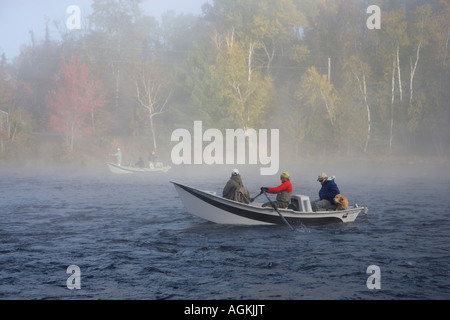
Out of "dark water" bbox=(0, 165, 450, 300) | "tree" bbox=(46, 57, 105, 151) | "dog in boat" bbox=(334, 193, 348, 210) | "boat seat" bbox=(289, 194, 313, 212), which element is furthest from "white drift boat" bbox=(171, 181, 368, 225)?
"tree" bbox=(46, 57, 105, 151)

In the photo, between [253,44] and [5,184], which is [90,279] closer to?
[5,184]

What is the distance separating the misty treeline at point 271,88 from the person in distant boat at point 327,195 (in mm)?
33046

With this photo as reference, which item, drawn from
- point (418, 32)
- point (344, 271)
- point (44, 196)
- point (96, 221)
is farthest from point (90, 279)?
point (418, 32)

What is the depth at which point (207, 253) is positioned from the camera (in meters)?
13.7

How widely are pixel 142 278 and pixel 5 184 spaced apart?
25016mm

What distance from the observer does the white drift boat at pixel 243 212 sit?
Result: 661 inches

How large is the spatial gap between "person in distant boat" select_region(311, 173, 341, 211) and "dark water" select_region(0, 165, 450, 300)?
0.77 meters

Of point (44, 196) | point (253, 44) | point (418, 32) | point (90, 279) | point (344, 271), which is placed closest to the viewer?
point (90, 279)

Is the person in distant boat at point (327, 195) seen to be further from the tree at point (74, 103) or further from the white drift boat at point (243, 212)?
the tree at point (74, 103)

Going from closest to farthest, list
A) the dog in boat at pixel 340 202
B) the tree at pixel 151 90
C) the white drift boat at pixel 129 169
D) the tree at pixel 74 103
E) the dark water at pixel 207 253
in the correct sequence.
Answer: the dark water at pixel 207 253 < the dog in boat at pixel 340 202 < the white drift boat at pixel 129 169 < the tree at pixel 74 103 < the tree at pixel 151 90

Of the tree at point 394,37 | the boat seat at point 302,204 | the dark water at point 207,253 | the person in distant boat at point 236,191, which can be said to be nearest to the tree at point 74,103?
the tree at point 394,37

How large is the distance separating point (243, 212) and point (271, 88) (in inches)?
1544

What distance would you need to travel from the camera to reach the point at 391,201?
24.1 m

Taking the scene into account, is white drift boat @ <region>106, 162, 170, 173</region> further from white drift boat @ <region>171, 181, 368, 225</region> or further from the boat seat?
the boat seat
